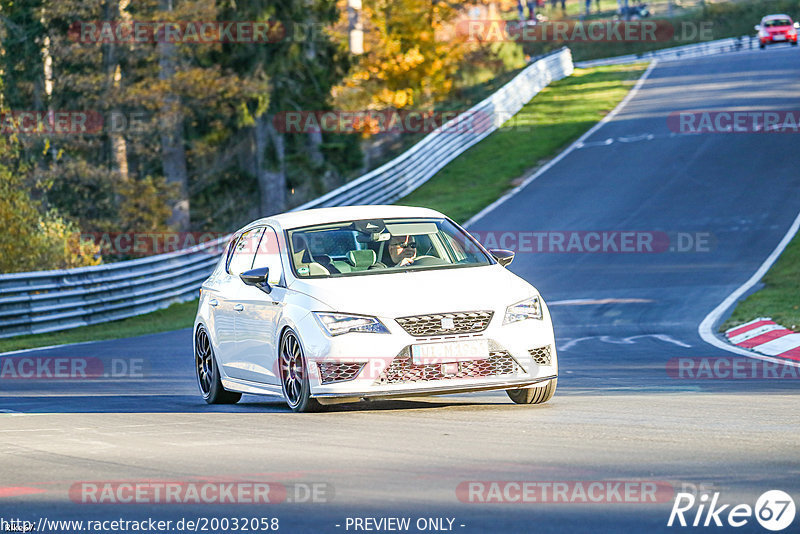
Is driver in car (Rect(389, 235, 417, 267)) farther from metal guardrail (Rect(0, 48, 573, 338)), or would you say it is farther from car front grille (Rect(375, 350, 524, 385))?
metal guardrail (Rect(0, 48, 573, 338))

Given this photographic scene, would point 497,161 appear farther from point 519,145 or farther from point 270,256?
point 270,256

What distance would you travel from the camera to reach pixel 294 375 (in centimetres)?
1022

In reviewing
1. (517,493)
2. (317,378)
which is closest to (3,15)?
(317,378)

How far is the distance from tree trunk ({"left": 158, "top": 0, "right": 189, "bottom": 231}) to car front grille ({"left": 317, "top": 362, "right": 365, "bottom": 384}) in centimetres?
3017

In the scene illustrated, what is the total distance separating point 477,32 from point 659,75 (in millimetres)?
10391

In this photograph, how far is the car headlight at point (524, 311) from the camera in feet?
32.4

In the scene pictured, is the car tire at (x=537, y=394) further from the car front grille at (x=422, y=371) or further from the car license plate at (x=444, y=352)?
the car license plate at (x=444, y=352)

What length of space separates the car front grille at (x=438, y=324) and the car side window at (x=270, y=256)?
1494 millimetres

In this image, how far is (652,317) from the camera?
18453 mm

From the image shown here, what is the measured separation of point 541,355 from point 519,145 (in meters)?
33.2

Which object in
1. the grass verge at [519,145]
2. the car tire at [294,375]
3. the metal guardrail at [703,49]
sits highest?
the car tire at [294,375]

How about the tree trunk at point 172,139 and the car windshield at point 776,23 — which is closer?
the tree trunk at point 172,139
